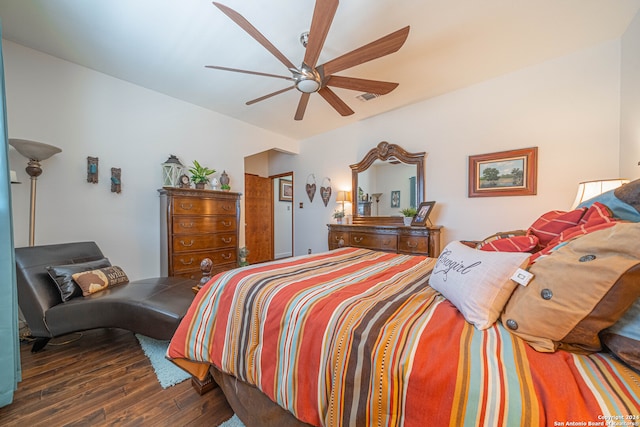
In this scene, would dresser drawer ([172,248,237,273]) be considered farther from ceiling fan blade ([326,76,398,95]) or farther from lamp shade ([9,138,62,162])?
ceiling fan blade ([326,76,398,95])

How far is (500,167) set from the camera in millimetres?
A: 2740

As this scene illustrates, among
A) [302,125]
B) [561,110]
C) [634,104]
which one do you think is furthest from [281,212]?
[634,104]

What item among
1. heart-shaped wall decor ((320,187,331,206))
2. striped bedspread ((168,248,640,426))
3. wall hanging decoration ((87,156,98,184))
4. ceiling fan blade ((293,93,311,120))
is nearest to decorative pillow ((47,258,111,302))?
wall hanging decoration ((87,156,98,184))

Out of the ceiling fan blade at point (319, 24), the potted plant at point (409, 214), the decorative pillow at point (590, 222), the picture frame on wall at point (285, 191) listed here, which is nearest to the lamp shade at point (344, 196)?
the potted plant at point (409, 214)

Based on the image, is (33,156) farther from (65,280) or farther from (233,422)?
(233,422)

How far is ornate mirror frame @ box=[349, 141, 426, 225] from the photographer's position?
3.30 meters

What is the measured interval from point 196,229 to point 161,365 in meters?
1.67

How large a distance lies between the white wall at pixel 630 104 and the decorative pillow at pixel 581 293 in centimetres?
201

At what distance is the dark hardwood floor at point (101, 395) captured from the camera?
4.11 feet

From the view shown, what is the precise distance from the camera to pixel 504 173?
272 centimetres

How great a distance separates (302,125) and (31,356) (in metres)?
4.01

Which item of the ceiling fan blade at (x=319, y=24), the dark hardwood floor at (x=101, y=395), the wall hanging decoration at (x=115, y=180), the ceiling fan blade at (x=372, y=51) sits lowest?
the dark hardwood floor at (x=101, y=395)

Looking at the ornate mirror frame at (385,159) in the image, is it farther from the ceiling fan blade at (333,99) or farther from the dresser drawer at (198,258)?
the dresser drawer at (198,258)

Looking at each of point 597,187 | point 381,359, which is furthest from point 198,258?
point 597,187
